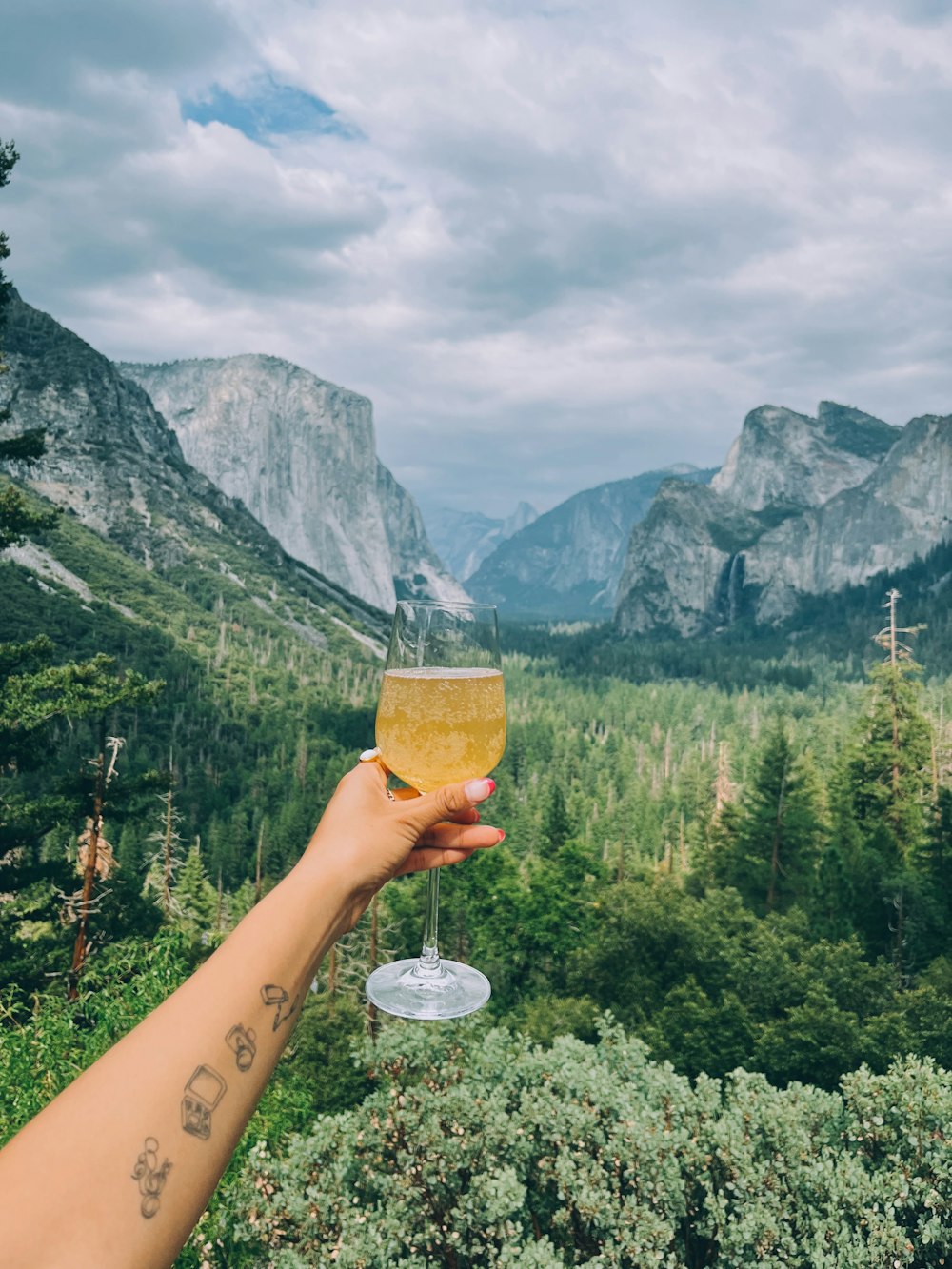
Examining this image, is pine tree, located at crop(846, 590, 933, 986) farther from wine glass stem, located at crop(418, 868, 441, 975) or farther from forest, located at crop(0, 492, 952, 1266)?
wine glass stem, located at crop(418, 868, 441, 975)

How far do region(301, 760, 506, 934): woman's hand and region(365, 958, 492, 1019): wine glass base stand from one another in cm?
35

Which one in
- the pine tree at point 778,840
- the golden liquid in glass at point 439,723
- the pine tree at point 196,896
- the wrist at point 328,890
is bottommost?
the pine tree at point 196,896

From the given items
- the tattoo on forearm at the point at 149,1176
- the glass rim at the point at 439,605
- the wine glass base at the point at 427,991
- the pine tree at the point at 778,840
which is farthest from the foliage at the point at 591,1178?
the pine tree at the point at 778,840

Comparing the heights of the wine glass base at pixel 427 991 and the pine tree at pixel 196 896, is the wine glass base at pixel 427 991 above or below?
above

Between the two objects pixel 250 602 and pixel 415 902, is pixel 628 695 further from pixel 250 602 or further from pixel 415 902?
pixel 415 902

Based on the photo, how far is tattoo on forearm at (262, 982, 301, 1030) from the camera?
149 cm

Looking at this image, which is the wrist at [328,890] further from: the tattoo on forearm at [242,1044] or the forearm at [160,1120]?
the tattoo on forearm at [242,1044]

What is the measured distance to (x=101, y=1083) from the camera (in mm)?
1231

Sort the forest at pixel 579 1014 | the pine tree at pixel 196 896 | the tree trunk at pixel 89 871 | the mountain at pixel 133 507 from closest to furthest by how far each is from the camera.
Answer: the forest at pixel 579 1014
the tree trunk at pixel 89 871
the pine tree at pixel 196 896
the mountain at pixel 133 507

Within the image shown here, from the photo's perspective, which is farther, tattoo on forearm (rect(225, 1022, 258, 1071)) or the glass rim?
the glass rim

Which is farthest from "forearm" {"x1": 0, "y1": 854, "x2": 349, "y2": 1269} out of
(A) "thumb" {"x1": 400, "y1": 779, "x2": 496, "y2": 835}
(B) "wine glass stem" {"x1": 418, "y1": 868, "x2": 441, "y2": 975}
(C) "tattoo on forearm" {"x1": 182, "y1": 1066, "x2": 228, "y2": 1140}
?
(B) "wine glass stem" {"x1": 418, "y1": 868, "x2": 441, "y2": 975}

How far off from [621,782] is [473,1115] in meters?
75.0

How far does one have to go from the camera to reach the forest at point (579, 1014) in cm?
1151

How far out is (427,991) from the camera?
253 centimetres
